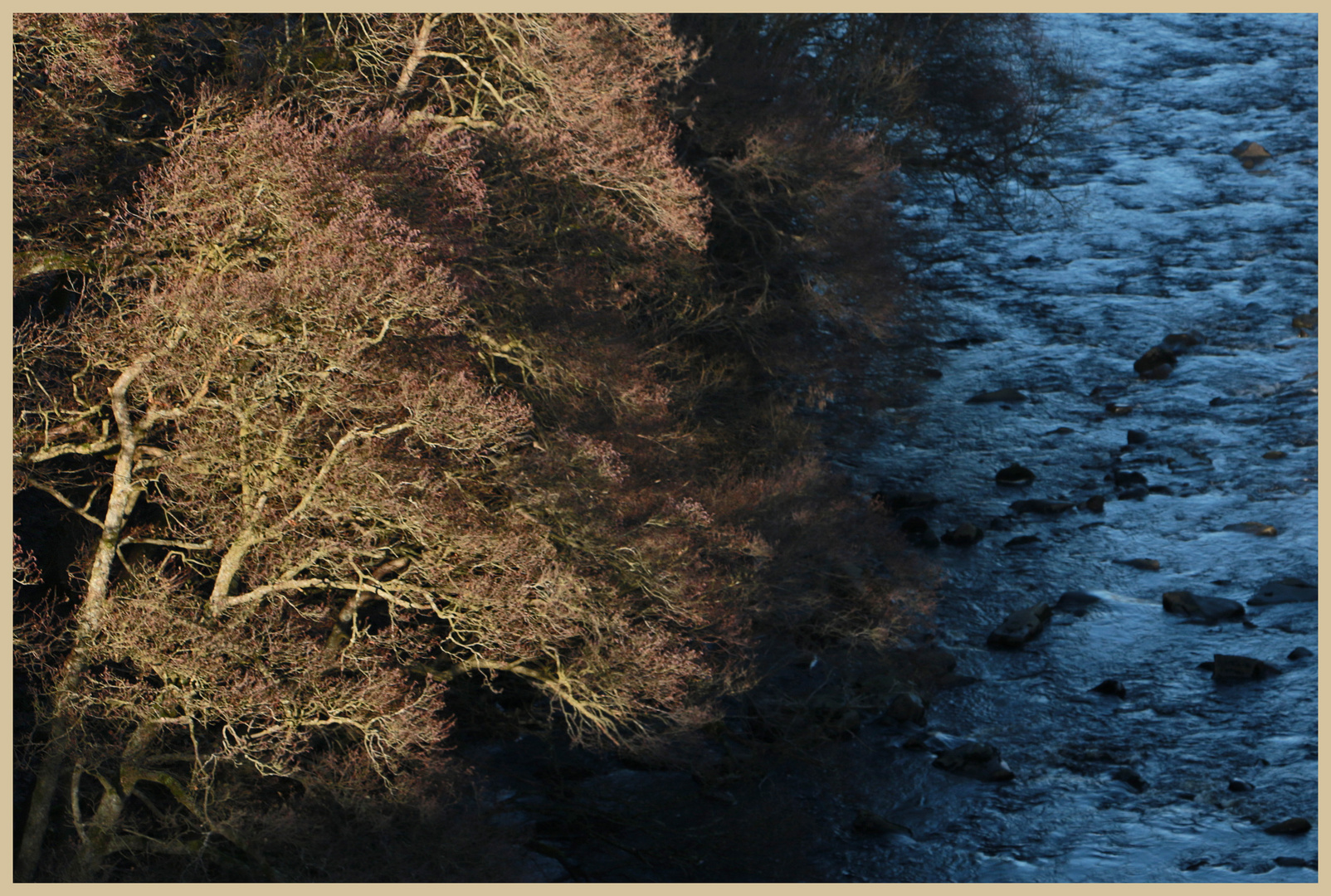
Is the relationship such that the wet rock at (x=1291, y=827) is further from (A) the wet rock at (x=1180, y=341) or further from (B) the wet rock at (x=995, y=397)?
(A) the wet rock at (x=1180, y=341)

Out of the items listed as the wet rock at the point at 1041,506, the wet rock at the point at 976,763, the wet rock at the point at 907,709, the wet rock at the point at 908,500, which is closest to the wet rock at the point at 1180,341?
the wet rock at the point at 1041,506

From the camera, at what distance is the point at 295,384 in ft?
51.2

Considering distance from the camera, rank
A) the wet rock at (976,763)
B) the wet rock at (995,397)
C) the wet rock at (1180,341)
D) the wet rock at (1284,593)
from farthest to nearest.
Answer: the wet rock at (1180,341) → the wet rock at (995,397) → the wet rock at (1284,593) → the wet rock at (976,763)

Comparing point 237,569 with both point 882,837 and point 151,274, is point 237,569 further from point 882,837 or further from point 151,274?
point 882,837

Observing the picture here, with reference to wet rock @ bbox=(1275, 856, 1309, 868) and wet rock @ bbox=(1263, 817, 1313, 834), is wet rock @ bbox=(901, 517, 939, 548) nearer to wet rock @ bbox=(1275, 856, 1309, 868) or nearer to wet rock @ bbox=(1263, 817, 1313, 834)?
wet rock @ bbox=(1263, 817, 1313, 834)

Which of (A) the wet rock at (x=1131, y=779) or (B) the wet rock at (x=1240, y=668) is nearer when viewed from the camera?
(A) the wet rock at (x=1131, y=779)

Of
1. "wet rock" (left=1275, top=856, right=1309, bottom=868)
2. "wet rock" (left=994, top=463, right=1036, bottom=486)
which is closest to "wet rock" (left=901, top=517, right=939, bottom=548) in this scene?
"wet rock" (left=994, top=463, right=1036, bottom=486)

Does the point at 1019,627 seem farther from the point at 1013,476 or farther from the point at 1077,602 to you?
the point at 1013,476

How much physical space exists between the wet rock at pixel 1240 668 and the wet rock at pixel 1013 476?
827 centimetres

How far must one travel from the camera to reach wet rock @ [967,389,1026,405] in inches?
1545

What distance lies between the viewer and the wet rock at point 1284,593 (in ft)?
100

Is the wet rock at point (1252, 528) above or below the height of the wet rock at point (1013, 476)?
above

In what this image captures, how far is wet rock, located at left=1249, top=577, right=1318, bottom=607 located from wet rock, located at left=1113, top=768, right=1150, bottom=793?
6618 millimetres

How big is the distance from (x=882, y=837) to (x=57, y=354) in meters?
14.0
